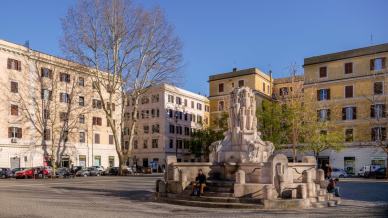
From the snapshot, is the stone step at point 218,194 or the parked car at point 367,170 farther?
the parked car at point 367,170

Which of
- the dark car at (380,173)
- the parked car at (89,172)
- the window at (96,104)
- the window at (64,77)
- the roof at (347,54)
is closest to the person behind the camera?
the dark car at (380,173)

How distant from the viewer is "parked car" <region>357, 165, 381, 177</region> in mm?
45197

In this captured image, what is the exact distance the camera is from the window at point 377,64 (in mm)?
49697

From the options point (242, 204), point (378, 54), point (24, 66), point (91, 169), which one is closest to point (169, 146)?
point (91, 169)

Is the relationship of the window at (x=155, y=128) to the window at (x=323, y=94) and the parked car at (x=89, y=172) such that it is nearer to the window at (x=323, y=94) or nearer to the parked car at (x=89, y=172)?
the parked car at (x=89, y=172)

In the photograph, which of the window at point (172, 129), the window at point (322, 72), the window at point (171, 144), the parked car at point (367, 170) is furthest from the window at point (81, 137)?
the parked car at point (367, 170)

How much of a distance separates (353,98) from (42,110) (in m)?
38.1

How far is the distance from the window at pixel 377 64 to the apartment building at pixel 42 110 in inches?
1202

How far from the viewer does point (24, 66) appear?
50219 millimetres

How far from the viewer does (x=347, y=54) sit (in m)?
52.7

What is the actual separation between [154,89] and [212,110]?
10963 millimetres

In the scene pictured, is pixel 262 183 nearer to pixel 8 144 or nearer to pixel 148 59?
pixel 148 59

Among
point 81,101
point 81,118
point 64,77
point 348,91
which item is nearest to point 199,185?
point 348,91

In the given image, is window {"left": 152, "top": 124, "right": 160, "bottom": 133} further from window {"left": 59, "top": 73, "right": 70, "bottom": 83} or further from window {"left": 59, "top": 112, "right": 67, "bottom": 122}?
window {"left": 59, "top": 73, "right": 70, "bottom": 83}
